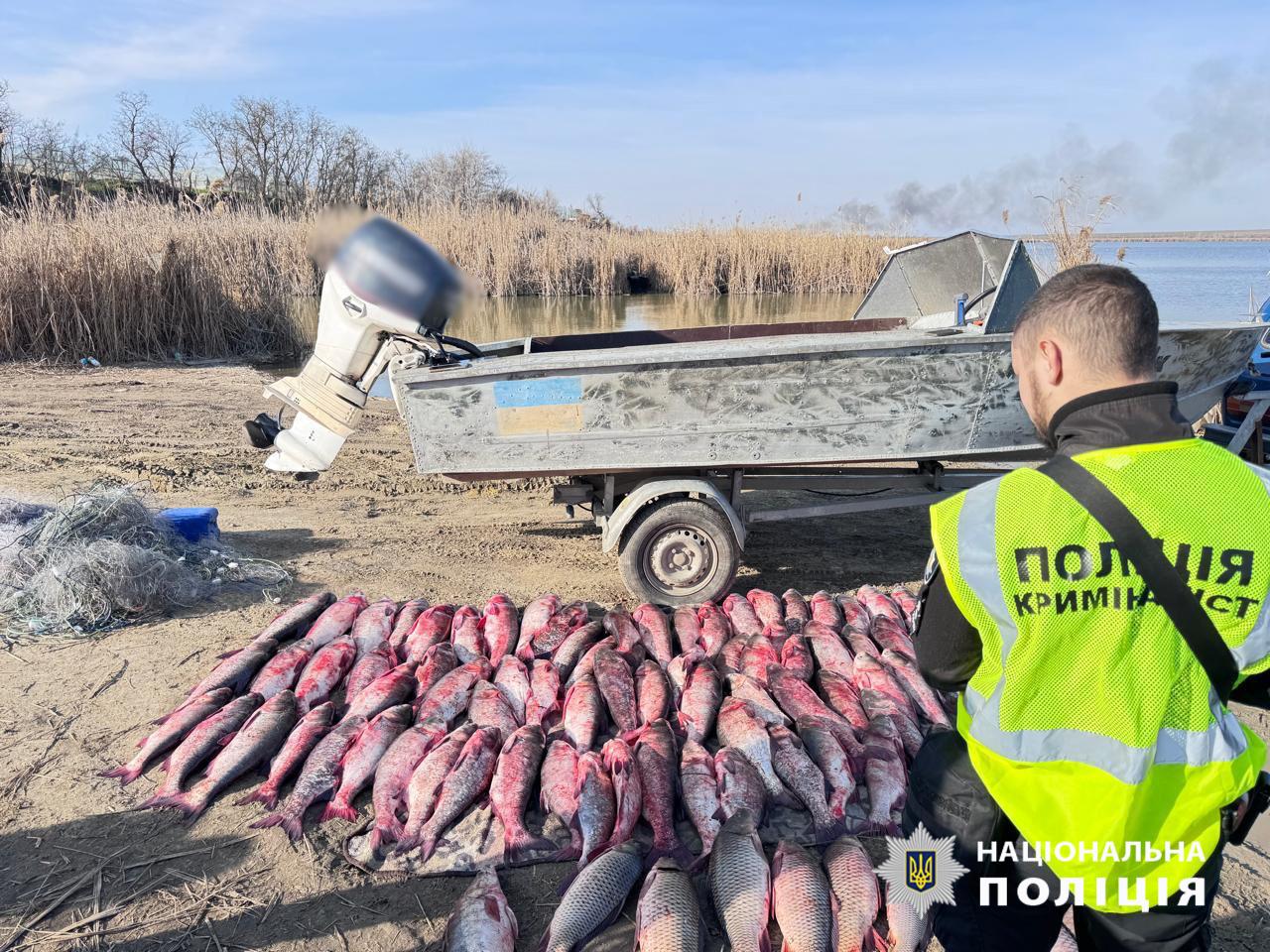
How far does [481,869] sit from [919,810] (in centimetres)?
172

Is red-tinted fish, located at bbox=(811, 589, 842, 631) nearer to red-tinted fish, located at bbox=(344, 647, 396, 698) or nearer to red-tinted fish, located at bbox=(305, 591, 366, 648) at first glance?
red-tinted fish, located at bbox=(344, 647, 396, 698)

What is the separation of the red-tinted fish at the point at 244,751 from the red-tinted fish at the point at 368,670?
29 cm

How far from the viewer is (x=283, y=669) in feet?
14.3

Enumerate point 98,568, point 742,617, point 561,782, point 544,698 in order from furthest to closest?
point 98,568, point 742,617, point 544,698, point 561,782

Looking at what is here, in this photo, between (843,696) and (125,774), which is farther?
(843,696)

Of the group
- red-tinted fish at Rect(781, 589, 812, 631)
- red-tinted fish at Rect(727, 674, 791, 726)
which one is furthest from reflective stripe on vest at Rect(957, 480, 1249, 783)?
red-tinted fish at Rect(781, 589, 812, 631)

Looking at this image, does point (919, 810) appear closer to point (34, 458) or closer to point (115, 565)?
point (115, 565)

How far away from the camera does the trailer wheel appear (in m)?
5.15

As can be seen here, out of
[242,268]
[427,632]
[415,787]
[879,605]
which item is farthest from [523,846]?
[242,268]

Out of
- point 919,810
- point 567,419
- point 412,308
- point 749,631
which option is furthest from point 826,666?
point 412,308

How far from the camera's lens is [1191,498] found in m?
1.58

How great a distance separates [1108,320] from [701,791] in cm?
242

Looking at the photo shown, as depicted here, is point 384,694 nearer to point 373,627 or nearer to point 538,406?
point 373,627

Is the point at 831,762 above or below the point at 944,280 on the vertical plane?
below
